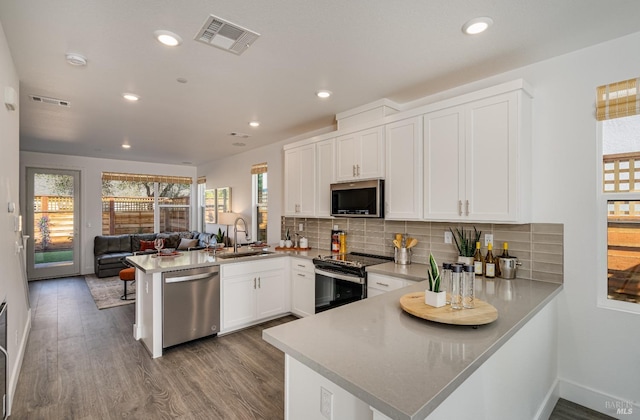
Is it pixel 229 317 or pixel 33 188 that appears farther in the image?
pixel 33 188

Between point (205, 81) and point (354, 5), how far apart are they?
5.34 feet

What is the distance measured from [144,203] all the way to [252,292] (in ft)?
17.6

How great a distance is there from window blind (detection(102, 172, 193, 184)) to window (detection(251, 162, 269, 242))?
10.2ft

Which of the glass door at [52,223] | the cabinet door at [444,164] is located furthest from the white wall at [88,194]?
the cabinet door at [444,164]

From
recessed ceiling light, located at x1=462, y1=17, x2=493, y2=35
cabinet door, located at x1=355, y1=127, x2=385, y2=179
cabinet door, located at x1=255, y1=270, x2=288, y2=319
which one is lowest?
cabinet door, located at x1=255, y1=270, x2=288, y2=319

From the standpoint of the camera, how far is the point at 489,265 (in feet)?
8.33

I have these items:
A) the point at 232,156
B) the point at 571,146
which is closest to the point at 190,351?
the point at 571,146

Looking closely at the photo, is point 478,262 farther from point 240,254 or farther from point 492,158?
point 240,254

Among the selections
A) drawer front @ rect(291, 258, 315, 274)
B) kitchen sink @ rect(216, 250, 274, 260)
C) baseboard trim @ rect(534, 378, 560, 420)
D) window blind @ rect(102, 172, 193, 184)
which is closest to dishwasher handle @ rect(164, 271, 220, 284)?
kitchen sink @ rect(216, 250, 274, 260)

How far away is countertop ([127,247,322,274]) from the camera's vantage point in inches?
117

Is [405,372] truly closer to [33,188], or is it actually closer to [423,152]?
[423,152]

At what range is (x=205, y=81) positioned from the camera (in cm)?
281

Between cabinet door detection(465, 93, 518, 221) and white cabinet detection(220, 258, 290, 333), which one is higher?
cabinet door detection(465, 93, 518, 221)

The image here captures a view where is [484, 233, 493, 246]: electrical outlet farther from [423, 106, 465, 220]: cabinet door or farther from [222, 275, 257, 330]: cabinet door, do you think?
[222, 275, 257, 330]: cabinet door
